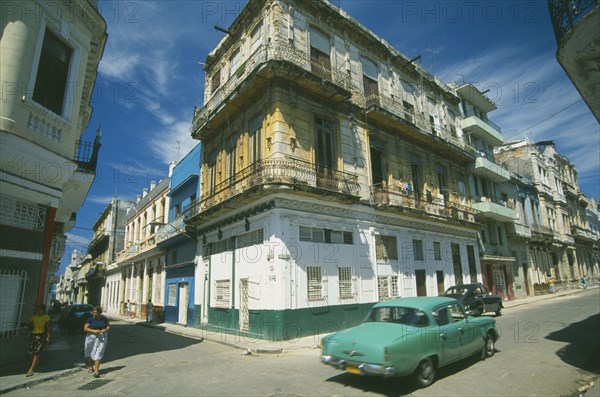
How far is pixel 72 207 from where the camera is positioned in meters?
13.6

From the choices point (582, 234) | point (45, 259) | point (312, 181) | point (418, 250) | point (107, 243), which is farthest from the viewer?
point (582, 234)

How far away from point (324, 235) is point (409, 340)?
27.6 feet

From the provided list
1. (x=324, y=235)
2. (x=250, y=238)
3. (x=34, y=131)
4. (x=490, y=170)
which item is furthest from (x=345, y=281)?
(x=490, y=170)

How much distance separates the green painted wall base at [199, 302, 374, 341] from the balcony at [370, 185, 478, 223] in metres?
4.99

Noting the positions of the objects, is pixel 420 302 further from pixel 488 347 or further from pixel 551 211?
pixel 551 211

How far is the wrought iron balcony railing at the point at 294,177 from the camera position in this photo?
43.1 ft

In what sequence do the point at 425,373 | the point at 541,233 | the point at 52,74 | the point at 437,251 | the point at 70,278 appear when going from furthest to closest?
1. the point at 70,278
2. the point at 541,233
3. the point at 437,251
4. the point at 52,74
5. the point at 425,373

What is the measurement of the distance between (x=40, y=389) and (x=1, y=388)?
2.16 feet

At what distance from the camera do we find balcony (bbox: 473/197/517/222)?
2438 centimetres

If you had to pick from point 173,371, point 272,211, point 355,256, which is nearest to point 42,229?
point 173,371

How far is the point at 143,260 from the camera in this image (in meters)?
27.1

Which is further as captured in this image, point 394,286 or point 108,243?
point 108,243

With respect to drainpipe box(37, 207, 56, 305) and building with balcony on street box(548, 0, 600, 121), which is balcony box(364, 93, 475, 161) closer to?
building with balcony on street box(548, 0, 600, 121)

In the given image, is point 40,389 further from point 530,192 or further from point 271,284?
point 530,192
